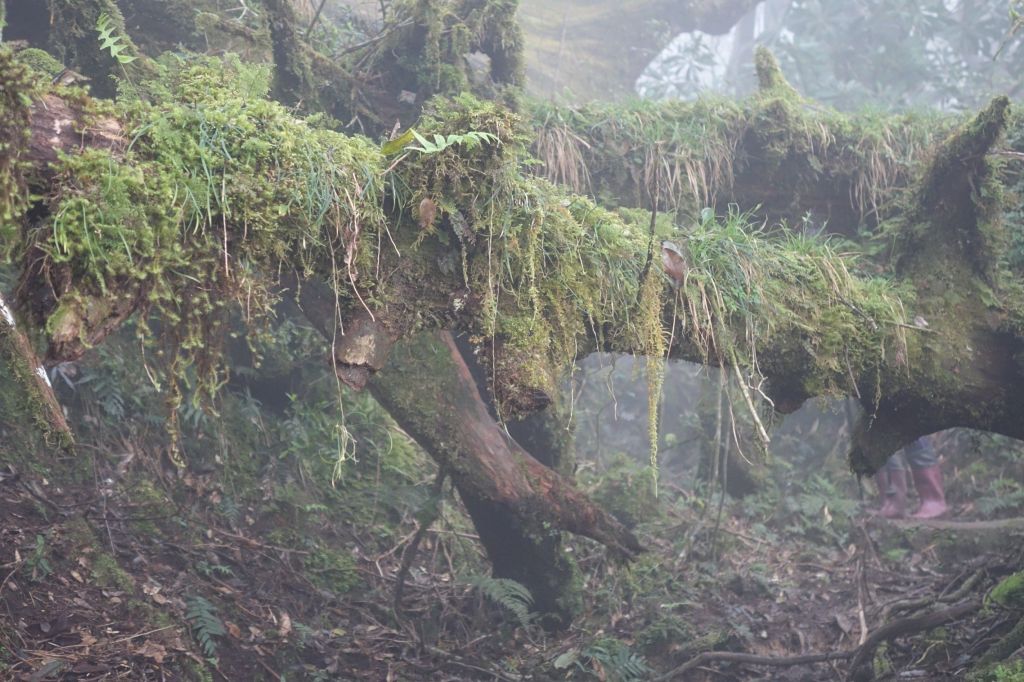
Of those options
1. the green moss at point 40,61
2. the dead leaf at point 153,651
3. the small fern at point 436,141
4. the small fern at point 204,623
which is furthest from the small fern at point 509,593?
the green moss at point 40,61

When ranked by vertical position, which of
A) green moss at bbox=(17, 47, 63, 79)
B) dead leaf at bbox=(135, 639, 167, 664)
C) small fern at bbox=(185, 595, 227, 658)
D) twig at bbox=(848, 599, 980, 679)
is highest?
green moss at bbox=(17, 47, 63, 79)

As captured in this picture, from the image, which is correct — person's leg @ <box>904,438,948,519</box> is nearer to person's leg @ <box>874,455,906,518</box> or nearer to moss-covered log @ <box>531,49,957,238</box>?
person's leg @ <box>874,455,906,518</box>

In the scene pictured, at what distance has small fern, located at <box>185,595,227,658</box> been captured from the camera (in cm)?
440

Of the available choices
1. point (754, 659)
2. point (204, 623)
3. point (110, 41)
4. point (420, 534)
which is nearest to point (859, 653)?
point (754, 659)

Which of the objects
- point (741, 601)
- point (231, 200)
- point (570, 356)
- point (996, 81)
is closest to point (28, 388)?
point (231, 200)

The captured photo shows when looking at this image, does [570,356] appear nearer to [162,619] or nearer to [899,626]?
[162,619]

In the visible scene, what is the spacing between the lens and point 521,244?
141 inches

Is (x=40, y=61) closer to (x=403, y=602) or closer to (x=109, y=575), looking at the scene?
(x=109, y=575)

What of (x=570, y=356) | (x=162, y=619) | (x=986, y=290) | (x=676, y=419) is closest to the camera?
(x=570, y=356)

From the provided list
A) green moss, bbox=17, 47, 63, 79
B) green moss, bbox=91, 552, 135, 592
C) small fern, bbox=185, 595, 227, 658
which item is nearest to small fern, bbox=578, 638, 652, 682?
small fern, bbox=185, 595, 227, 658

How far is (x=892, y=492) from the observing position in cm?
809

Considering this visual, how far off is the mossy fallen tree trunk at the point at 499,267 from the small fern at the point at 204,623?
2.13 meters

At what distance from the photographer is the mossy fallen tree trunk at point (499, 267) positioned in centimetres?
270

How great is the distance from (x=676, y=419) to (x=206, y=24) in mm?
10044
